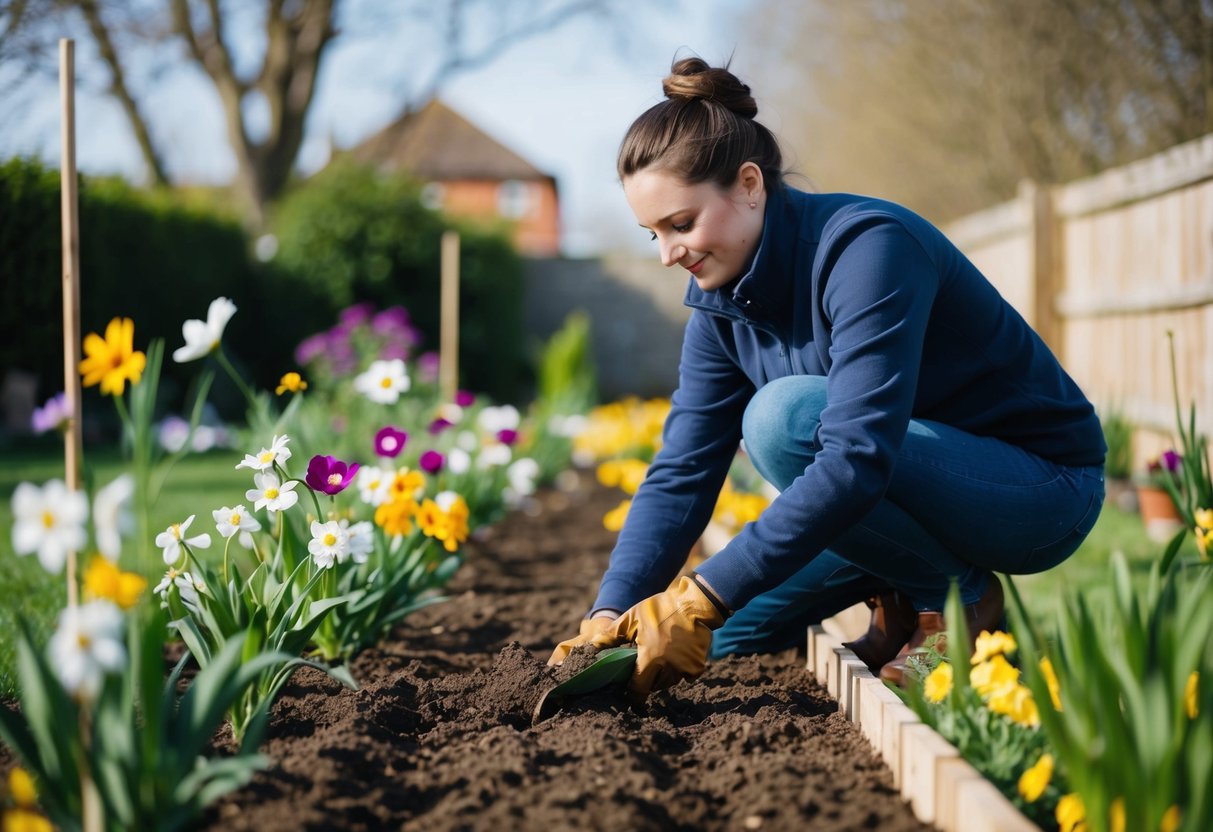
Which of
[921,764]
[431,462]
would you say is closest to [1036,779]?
[921,764]

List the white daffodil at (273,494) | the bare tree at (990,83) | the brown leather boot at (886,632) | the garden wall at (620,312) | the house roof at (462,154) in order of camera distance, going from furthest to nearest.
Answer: the house roof at (462,154), the garden wall at (620,312), the bare tree at (990,83), the brown leather boot at (886,632), the white daffodil at (273,494)

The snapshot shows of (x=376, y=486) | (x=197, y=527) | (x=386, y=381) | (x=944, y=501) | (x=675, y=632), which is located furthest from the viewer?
(x=197, y=527)

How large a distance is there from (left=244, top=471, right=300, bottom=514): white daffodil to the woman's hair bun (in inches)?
37.9

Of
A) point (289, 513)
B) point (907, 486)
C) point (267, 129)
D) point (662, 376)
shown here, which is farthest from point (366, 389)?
point (267, 129)

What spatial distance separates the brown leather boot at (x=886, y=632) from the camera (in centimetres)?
221

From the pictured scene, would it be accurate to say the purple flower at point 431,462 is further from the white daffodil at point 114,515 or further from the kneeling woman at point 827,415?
the white daffodil at point 114,515

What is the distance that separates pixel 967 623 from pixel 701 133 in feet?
3.38

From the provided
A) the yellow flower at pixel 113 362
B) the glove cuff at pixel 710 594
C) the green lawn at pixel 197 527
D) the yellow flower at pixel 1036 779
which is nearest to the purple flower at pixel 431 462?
the green lawn at pixel 197 527

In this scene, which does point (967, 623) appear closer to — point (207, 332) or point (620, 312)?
point (207, 332)

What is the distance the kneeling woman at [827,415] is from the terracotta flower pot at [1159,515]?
2.09 m

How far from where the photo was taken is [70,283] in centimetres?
159

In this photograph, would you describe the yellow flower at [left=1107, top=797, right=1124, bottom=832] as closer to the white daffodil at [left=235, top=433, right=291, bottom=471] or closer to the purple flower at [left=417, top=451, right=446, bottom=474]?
the white daffodil at [left=235, top=433, right=291, bottom=471]

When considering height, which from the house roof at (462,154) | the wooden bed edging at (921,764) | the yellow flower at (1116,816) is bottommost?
the wooden bed edging at (921,764)

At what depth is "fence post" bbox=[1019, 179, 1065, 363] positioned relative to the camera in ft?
19.6
